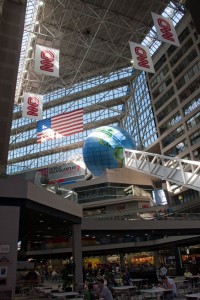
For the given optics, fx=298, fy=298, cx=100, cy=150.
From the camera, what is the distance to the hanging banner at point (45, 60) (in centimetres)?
2480

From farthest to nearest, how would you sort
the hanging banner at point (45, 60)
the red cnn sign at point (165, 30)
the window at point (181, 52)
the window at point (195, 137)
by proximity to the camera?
the window at point (181, 52) < the window at point (195, 137) < the hanging banner at point (45, 60) < the red cnn sign at point (165, 30)

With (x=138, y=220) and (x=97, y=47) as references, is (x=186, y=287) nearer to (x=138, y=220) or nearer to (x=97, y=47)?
(x=138, y=220)

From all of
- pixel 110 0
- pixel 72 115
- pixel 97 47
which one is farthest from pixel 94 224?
pixel 97 47

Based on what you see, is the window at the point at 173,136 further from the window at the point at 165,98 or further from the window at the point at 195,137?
the window at the point at 165,98

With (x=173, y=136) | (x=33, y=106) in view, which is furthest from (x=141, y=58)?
(x=173, y=136)

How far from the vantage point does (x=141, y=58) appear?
24891 millimetres

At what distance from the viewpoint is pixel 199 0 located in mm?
3971

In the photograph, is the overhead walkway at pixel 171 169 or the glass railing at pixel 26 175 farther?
the overhead walkway at pixel 171 169

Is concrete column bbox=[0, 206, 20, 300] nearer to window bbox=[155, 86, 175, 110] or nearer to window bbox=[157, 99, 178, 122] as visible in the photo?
window bbox=[157, 99, 178, 122]

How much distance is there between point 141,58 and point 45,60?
8082 millimetres

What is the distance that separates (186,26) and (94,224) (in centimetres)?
3117

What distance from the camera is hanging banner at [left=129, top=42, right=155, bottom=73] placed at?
24344 mm

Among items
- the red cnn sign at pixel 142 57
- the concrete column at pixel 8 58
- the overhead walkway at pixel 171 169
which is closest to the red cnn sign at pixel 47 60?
the concrete column at pixel 8 58

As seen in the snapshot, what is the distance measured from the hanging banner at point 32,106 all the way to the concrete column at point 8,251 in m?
18.2
